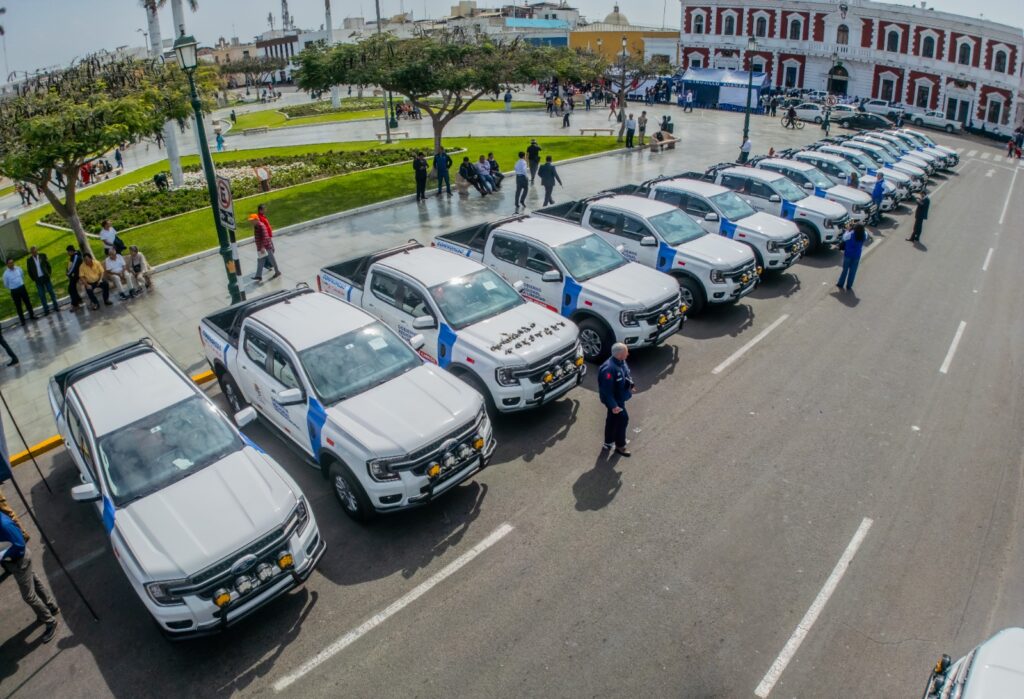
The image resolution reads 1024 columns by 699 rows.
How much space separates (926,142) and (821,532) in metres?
30.5

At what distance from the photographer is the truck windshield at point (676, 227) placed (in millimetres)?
13109

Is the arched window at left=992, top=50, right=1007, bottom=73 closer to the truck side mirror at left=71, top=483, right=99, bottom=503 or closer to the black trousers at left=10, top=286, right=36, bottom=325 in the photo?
the black trousers at left=10, top=286, right=36, bottom=325

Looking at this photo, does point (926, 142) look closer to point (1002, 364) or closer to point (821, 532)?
point (1002, 364)

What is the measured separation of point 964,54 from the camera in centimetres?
4912

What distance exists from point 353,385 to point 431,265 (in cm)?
303

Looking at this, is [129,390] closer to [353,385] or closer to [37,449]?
[353,385]

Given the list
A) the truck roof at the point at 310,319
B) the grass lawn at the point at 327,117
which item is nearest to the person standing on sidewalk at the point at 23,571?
the truck roof at the point at 310,319

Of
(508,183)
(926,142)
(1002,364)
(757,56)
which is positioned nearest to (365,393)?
(1002,364)

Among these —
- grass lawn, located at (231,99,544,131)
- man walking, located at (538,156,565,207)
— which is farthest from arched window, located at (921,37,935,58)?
man walking, located at (538,156,565,207)

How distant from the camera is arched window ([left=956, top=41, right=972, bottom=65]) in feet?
160

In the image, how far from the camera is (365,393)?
314 inches

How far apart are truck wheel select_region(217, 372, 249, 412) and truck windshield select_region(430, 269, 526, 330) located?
122 inches

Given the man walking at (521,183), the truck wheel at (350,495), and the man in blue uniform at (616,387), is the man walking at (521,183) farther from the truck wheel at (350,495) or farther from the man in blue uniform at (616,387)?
the truck wheel at (350,495)

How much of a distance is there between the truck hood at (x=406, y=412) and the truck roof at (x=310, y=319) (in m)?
1.10
